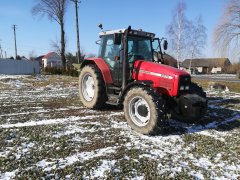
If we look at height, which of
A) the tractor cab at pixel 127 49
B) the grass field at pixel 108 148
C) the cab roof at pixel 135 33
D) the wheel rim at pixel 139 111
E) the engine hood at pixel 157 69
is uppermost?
the cab roof at pixel 135 33

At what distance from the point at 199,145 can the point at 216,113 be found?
3287mm

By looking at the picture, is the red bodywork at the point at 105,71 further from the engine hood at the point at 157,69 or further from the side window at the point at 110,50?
the engine hood at the point at 157,69

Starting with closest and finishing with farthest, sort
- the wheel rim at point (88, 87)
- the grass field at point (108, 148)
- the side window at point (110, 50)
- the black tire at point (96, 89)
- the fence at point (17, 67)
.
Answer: the grass field at point (108, 148) → the side window at point (110, 50) → the black tire at point (96, 89) → the wheel rim at point (88, 87) → the fence at point (17, 67)

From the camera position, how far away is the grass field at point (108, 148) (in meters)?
4.30

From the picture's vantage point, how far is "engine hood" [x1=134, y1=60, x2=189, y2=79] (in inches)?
256

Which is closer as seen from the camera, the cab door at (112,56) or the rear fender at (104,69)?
the cab door at (112,56)

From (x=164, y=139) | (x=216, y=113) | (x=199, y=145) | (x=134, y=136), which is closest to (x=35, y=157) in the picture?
(x=134, y=136)

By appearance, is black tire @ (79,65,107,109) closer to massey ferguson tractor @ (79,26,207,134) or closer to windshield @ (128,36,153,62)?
massey ferguson tractor @ (79,26,207,134)

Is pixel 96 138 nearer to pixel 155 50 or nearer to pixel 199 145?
pixel 199 145

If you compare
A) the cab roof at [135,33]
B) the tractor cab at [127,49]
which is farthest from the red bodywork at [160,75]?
the cab roof at [135,33]

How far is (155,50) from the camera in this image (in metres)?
7.95

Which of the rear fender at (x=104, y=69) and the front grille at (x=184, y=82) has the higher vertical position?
the rear fender at (x=104, y=69)

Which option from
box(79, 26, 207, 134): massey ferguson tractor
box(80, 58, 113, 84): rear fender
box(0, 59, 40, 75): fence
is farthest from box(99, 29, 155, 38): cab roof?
box(0, 59, 40, 75): fence

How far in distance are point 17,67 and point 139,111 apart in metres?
28.4
